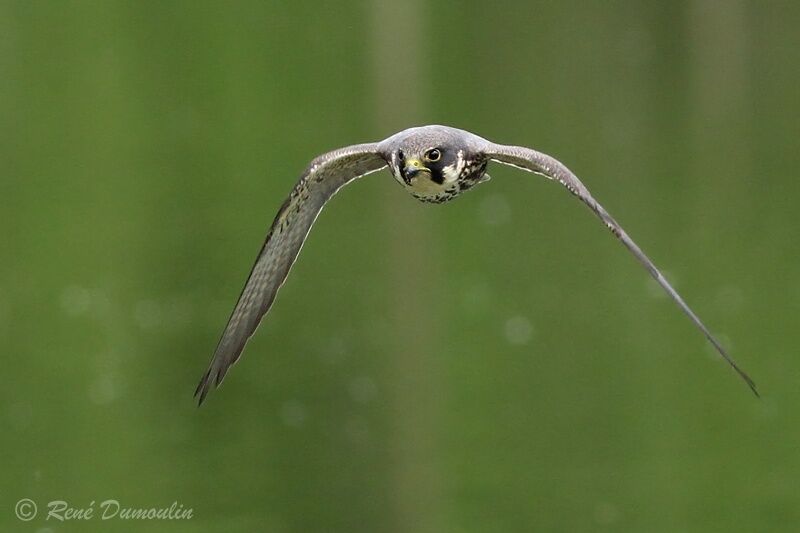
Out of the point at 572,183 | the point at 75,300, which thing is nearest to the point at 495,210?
the point at 75,300

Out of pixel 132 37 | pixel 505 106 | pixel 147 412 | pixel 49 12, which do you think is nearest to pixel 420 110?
pixel 505 106

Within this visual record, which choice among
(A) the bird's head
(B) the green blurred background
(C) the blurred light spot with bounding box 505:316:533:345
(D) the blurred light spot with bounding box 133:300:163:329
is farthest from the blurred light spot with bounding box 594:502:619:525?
(A) the bird's head

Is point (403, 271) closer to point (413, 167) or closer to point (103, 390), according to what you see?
point (103, 390)

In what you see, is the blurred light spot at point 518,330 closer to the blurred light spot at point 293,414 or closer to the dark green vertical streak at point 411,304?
the dark green vertical streak at point 411,304

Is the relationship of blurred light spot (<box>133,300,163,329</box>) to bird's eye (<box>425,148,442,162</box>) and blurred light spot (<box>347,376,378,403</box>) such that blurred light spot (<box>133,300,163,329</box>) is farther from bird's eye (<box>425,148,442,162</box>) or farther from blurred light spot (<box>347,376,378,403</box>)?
bird's eye (<box>425,148,442,162</box>)

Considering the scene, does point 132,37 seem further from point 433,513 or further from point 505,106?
point 433,513
